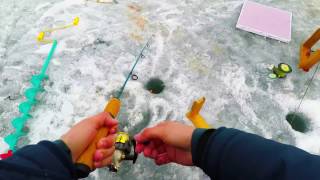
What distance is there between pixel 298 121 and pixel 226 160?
0.95 meters

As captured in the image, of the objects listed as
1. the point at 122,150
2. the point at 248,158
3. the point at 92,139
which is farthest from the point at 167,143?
the point at 248,158

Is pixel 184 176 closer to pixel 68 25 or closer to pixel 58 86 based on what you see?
pixel 58 86

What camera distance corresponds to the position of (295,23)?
2.26 meters

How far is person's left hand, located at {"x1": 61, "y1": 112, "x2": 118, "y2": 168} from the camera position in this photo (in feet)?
3.85

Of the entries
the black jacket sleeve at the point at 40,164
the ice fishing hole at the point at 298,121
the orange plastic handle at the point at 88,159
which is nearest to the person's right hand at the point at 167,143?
the orange plastic handle at the point at 88,159

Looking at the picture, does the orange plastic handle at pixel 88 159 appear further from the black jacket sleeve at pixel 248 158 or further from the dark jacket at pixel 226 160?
the black jacket sleeve at pixel 248 158

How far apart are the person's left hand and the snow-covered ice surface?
293 millimetres

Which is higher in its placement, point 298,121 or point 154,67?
point 154,67

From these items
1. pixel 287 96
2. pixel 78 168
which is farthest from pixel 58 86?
pixel 287 96

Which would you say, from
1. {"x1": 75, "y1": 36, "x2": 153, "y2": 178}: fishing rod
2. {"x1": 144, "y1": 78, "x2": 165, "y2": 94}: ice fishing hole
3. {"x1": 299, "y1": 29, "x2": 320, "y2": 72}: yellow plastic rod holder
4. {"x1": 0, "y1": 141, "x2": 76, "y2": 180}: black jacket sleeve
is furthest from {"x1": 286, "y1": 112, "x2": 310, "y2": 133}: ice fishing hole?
{"x1": 0, "y1": 141, "x2": 76, "y2": 180}: black jacket sleeve

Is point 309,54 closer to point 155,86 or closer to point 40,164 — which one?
point 155,86

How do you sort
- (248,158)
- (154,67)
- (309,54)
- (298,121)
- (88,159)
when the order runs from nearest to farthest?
(248,158)
(88,159)
(298,121)
(154,67)
(309,54)

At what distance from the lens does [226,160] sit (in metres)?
0.99

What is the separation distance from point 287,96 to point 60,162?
1367mm
